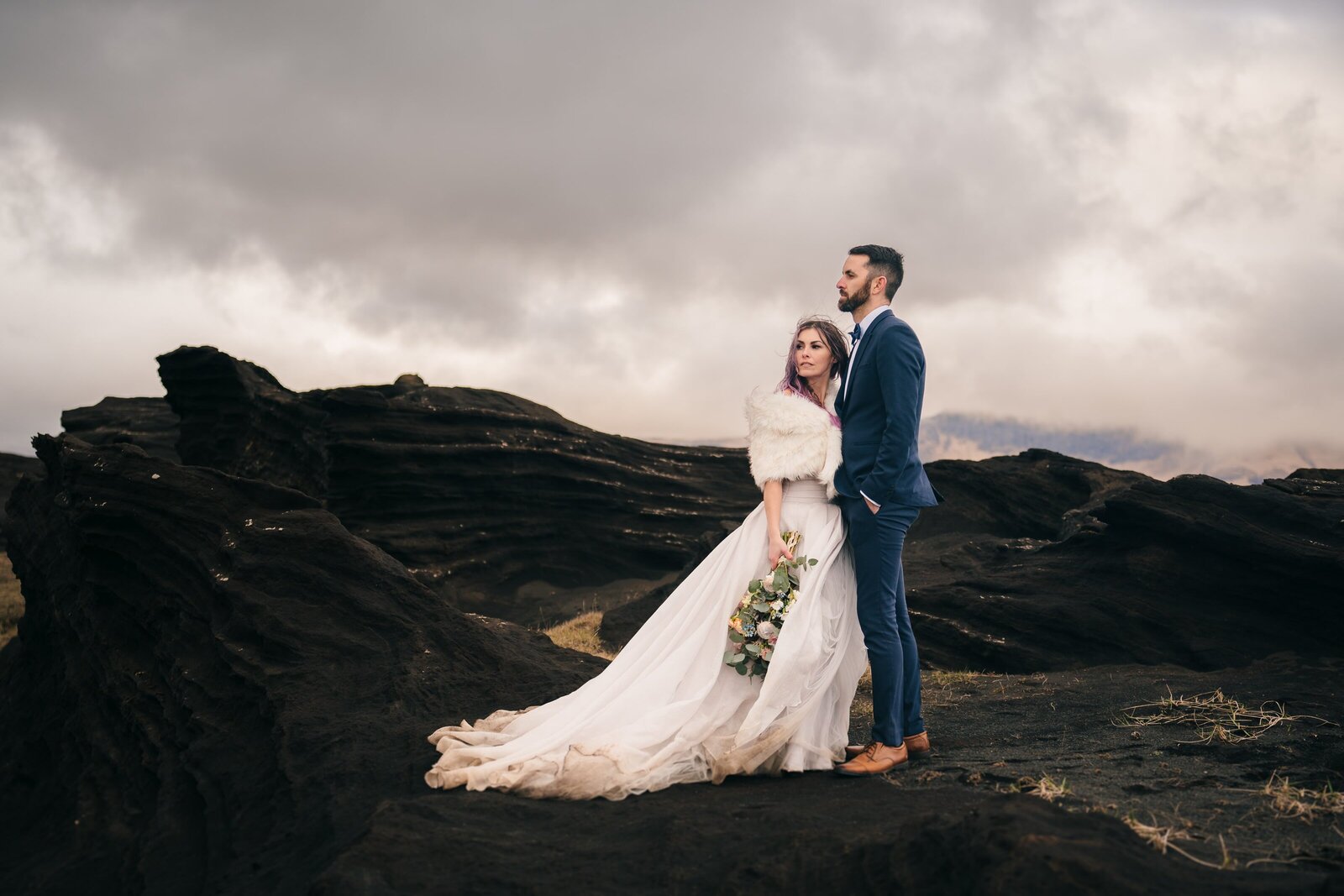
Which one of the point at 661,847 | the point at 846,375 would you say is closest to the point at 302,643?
the point at 661,847

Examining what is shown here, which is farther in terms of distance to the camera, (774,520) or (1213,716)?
(1213,716)

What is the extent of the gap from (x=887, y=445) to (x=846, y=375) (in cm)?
68

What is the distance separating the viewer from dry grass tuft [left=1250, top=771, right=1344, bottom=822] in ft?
14.5

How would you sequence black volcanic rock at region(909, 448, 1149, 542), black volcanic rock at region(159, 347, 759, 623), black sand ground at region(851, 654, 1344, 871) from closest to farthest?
black sand ground at region(851, 654, 1344, 871) < black volcanic rock at region(159, 347, 759, 623) < black volcanic rock at region(909, 448, 1149, 542)

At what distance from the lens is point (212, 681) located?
7031 mm

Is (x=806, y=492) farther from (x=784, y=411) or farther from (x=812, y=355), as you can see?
(x=812, y=355)

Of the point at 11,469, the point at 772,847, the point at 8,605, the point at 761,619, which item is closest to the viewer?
the point at 772,847

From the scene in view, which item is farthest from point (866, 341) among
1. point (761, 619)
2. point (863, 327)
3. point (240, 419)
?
point (240, 419)

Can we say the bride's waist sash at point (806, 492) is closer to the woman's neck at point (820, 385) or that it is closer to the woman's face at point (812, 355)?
the woman's neck at point (820, 385)

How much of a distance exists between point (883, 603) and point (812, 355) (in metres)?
1.57

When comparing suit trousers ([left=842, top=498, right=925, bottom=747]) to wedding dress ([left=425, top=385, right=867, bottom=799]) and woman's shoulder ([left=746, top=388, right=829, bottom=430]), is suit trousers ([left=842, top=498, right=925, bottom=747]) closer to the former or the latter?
wedding dress ([left=425, top=385, right=867, bottom=799])

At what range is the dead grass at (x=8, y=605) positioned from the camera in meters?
16.3

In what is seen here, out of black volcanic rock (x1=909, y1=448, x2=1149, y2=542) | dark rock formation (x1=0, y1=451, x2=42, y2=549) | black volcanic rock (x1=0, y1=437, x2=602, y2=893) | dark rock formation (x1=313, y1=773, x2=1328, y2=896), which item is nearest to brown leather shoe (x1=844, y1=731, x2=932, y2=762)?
dark rock formation (x1=313, y1=773, x2=1328, y2=896)

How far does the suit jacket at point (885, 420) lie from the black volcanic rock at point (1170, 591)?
625 cm
